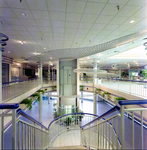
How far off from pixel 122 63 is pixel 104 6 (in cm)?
1105

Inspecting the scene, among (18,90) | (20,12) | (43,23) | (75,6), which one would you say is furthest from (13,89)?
(75,6)

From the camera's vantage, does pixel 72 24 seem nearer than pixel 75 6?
No

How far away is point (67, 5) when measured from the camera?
2.54 metres

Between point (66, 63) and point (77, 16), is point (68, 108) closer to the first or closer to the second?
point (66, 63)

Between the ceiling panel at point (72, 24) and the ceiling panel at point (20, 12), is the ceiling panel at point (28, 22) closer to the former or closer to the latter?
the ceiling panel at point (20, 12)

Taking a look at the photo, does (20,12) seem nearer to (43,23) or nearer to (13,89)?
(43,23)

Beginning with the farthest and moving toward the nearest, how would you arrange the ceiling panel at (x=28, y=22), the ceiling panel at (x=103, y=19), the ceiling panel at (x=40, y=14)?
the ceiling panel at (x=28, y=22), the ceiling panel at (x=103, y=19), the ceiling panel at (x=40, y=14)

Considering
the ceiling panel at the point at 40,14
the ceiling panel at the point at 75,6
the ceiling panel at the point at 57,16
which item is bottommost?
the ceiling panel at the point at 40,14

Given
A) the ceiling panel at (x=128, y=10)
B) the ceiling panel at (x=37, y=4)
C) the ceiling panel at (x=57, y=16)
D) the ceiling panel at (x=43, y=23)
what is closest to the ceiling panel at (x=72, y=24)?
the ceiling panel at (x=57, y=16)

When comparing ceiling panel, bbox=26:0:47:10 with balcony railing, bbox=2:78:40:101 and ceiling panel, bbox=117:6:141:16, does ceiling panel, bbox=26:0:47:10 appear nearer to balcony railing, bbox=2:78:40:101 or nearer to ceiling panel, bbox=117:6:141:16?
ceiling panel, bbox=117:6:141:16

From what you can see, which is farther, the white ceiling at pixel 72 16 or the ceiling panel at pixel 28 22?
the ceiling panel at pixel 28 22

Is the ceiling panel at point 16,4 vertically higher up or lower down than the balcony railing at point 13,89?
higher up

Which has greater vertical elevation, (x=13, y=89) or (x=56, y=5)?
(x=56, y=5)

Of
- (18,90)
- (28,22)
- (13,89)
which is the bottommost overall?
(18,90)
